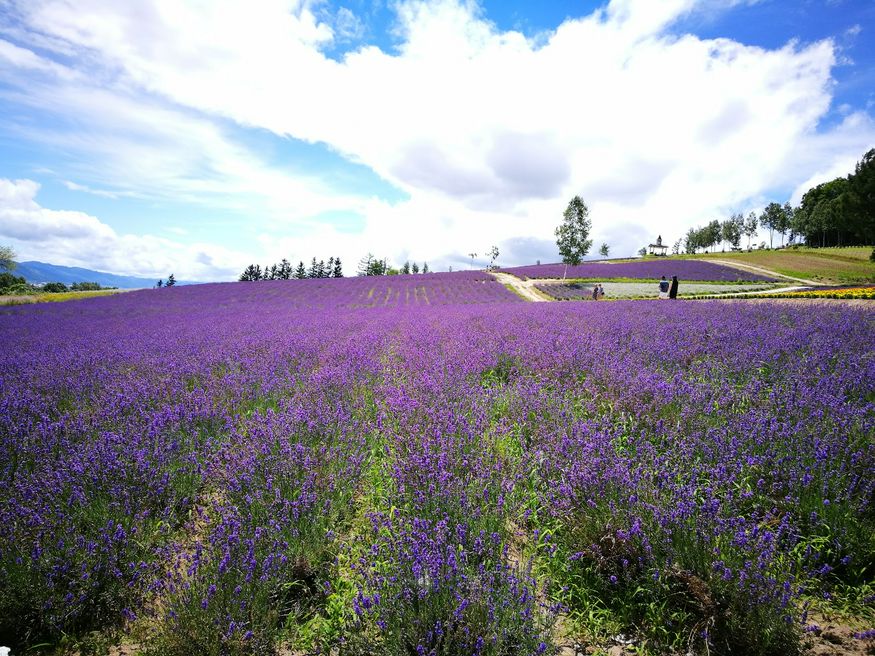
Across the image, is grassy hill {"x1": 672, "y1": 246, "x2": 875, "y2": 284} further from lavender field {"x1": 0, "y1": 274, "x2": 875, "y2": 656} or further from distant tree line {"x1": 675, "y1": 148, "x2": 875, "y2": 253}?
lavender field {"x1": 0, "y1": 274, "x2": 875, "y2": 656}

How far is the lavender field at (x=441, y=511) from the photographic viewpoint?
1.78 meters

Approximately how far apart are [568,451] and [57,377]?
6530mm

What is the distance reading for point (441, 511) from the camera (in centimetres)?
234

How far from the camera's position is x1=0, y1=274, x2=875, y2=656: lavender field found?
178cm

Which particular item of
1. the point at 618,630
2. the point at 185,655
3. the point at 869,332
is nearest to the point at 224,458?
the point at 185,655

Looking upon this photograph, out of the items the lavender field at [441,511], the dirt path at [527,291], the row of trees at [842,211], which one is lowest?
the lavender field at [441,511]

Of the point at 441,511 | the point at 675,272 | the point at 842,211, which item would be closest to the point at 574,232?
the point at 675,272

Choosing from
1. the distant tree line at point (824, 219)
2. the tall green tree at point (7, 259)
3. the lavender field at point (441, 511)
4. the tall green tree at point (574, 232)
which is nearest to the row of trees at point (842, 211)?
the distant tree line at point (824, 219)

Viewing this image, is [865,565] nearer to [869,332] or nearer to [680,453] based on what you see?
[680,453]

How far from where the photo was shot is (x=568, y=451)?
9.48 ft

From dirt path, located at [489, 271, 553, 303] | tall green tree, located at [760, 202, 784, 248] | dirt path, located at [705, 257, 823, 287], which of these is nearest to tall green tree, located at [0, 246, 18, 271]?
dirt path, located at [489, 271, 553, 303]

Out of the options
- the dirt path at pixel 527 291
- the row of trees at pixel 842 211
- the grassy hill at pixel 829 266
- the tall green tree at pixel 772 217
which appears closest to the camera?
the dirt path at pixel 527 291

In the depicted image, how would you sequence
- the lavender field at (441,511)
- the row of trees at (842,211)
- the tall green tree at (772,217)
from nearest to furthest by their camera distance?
the lavender field at (441,511)
the row of trees at (842,211)
the tall green tree at (772,217)

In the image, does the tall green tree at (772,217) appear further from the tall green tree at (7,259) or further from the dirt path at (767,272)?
the tall green tree at (7,259)
